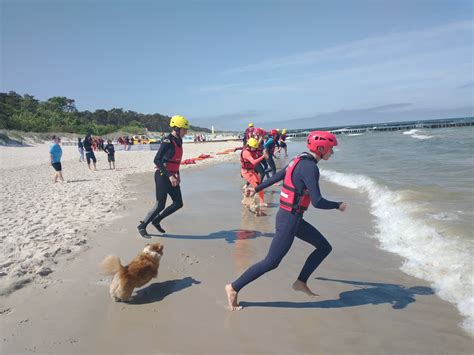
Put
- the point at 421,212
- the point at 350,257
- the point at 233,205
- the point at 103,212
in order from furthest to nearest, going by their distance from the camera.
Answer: the point at 233,205, the point at 103,212, the point at 421,212, the point at 350,257

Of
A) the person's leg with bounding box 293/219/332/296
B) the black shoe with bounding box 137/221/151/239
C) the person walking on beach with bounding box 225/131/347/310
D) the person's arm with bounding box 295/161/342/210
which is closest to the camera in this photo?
the person's arm with bounding box 295/161/342/210

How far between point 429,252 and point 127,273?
15.6 ft

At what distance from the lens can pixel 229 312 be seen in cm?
396

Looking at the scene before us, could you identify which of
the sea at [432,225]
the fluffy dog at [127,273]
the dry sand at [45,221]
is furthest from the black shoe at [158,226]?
the sea at [432,225]

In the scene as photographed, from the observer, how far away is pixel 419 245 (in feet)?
20.3

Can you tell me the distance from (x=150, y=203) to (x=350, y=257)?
619 centimetres

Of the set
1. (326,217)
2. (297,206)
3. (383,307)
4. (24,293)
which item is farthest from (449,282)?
(24,293)

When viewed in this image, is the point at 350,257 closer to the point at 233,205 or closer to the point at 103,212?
the point at 233,205

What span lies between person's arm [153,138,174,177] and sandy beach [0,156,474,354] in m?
1.35

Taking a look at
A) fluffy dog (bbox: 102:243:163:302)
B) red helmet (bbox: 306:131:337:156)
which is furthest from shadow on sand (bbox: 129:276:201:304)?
red helmet (bbox: 306:131:337:156)

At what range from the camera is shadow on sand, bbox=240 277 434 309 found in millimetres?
4176

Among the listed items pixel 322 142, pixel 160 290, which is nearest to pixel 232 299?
pixel 160 290

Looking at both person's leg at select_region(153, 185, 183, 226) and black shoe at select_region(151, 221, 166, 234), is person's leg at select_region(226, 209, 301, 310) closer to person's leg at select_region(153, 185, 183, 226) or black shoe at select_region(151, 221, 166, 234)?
person's leg at select_region(153, 185, 183, 226)

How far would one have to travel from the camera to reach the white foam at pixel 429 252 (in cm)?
445
